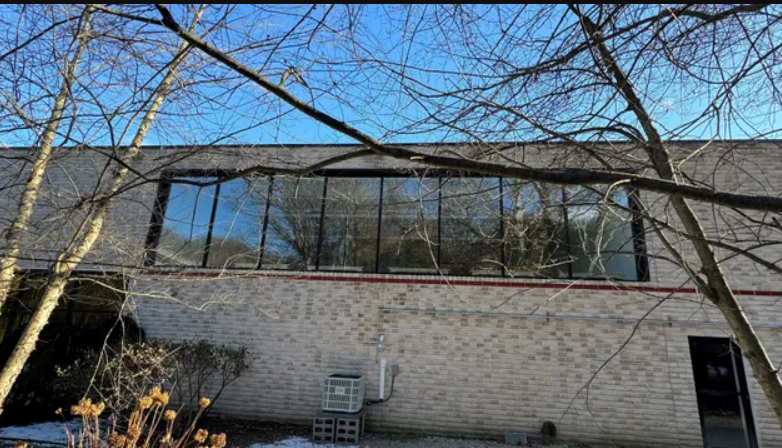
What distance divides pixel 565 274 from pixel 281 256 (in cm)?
606

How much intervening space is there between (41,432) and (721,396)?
12.4 meters

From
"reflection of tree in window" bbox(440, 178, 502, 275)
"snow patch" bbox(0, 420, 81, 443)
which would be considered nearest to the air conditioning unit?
"reflection of tree in window" bbox(440, 178, 502, 275)

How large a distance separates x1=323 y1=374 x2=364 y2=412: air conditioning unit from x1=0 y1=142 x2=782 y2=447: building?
1.84 ft

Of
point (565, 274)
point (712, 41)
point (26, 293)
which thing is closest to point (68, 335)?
point (26, 293)

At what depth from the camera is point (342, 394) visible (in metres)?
7.67

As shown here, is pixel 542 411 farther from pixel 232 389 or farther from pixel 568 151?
pixel 232 389

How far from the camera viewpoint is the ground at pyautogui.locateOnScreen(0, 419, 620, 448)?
23.6ft

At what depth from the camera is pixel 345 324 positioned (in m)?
8.61

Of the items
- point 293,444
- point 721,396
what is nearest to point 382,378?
point 293,444

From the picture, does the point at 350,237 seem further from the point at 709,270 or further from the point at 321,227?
the point at 709,270

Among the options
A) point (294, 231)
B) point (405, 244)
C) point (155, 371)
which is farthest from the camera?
point (294, 231)

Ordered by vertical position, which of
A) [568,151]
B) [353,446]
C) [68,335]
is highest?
[568,151]

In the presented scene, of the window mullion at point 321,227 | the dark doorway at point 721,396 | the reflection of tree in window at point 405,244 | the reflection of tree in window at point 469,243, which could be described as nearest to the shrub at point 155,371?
the window mullion at point 321,227

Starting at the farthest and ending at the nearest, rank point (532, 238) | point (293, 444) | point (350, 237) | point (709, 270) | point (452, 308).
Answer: point (350, 237) < point (452, 308) < point (532, 238) < point (293, 444) < point (709, 270)
